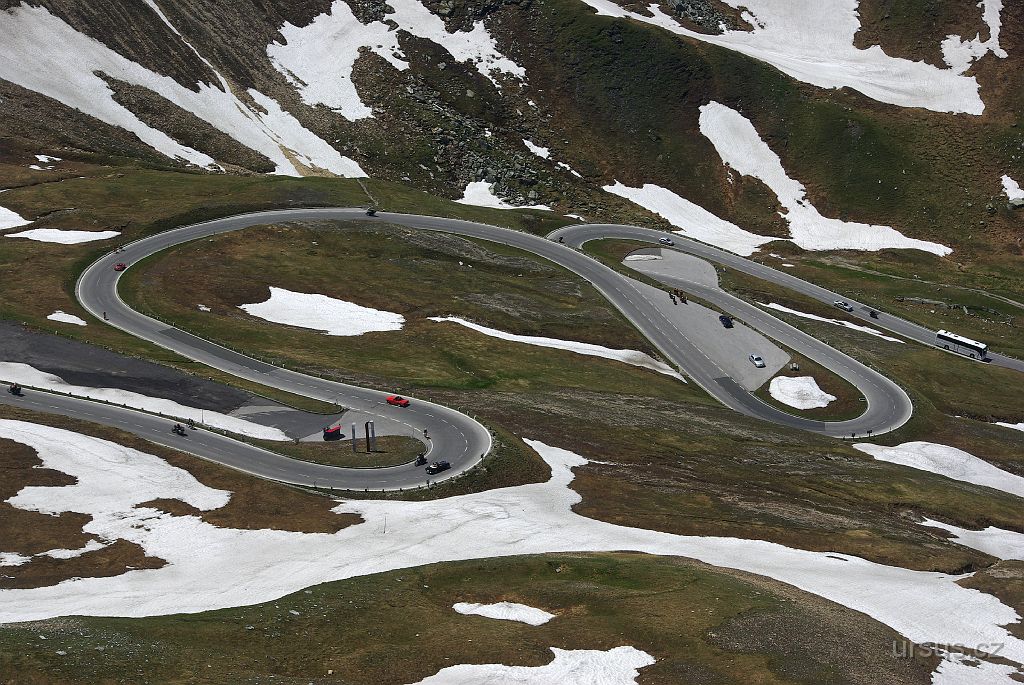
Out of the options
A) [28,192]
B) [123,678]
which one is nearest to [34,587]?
[123,678]

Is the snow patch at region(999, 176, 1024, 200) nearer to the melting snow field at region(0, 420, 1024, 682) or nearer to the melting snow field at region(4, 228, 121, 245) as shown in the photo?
the melting snow field at region(0, 420, 1024, 682)

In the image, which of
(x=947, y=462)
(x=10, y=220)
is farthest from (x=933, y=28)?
(x=10, y=220)

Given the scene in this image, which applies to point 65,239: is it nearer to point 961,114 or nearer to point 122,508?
point 122,508

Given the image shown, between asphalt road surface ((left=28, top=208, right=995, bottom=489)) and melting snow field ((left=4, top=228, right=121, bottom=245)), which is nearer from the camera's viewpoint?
asphalt road surface ((left=28, top=208, right=995, bottom=489))

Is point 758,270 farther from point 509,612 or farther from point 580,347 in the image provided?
point 509,612

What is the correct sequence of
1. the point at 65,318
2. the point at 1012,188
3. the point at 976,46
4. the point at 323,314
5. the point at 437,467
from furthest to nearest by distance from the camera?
the point at 976,46
the point at 1012,188
the point at 323,314
the point at 65,318
the point at 437,467

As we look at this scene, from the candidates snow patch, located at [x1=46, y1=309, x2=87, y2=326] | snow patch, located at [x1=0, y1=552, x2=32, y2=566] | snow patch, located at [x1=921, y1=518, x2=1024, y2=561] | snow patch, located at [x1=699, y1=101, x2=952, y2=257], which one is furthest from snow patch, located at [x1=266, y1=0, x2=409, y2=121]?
snow patch, located at [x1=921, y1=518, x2=1024, y2=561]
